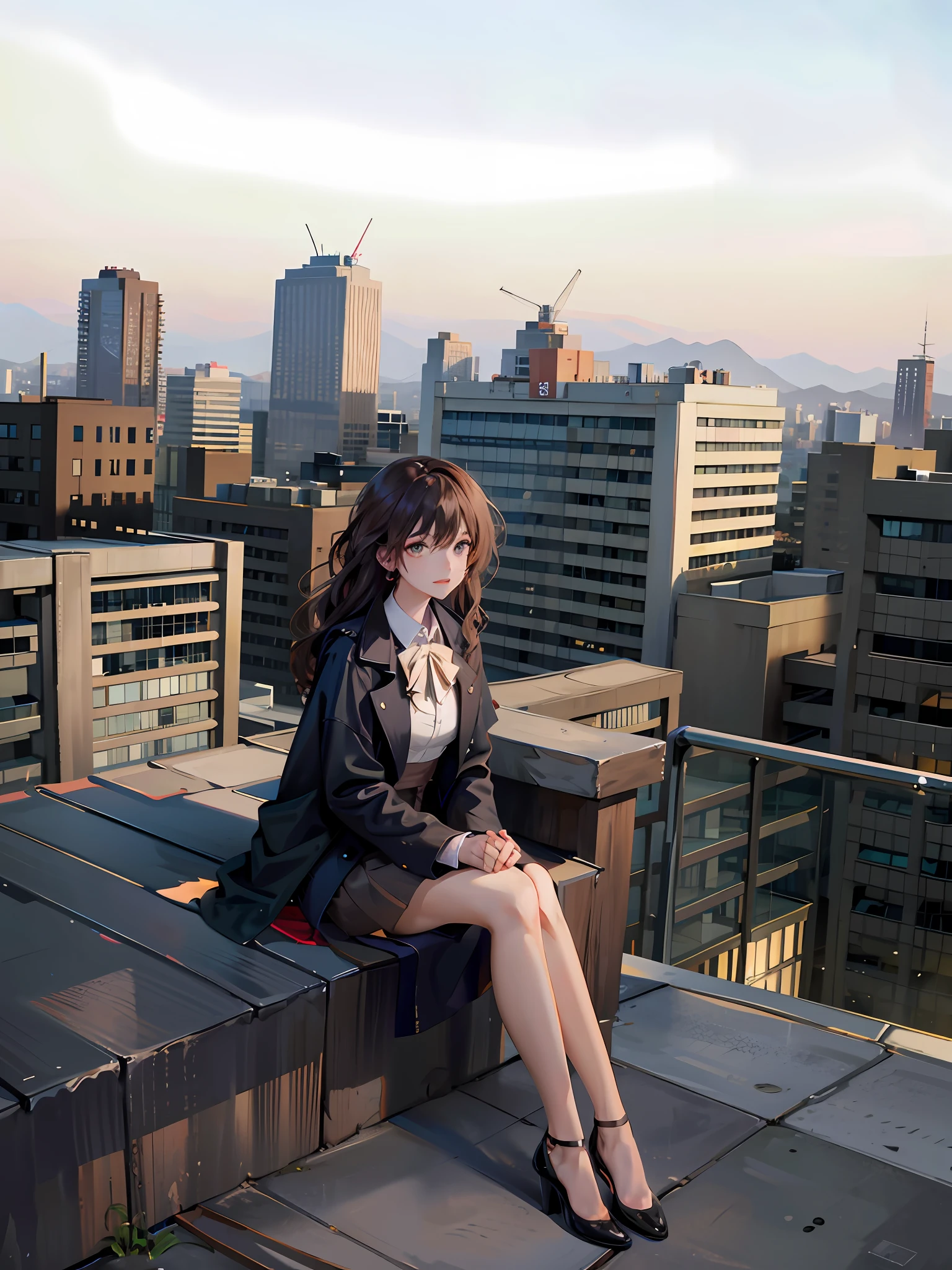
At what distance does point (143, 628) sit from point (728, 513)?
33.6m

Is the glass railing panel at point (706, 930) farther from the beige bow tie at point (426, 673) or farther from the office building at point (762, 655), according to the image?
the office building at point (762, 655)

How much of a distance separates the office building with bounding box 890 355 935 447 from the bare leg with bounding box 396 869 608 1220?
286 ft

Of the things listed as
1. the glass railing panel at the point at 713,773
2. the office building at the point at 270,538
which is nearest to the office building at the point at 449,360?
the office building at the point at 270,538

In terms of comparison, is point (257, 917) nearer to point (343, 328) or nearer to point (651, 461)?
point (651, 461)

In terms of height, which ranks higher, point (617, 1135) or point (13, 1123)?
point (13, 1123)

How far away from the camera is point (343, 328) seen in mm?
91125

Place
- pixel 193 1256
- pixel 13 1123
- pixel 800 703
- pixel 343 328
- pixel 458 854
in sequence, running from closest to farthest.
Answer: pixel 13 1123 → pixel 193 1256 → pixel 458 854 → pixel 800 703 → pixel 343 328

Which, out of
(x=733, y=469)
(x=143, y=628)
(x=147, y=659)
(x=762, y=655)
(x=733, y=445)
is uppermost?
(x=733, y=445)

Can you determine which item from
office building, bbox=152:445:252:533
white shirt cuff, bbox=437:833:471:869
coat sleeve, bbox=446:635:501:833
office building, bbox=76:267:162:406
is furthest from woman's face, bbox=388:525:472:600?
office building, bbox=76:267:162:406

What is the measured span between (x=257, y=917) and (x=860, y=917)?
147 cm

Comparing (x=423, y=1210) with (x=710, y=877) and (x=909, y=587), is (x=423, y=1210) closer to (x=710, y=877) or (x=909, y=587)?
(x=710, y=877)

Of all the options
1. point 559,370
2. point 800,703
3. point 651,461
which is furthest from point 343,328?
point 800,703

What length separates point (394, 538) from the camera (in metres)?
1.79

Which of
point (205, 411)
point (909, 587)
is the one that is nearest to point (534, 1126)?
point (909, 587)
